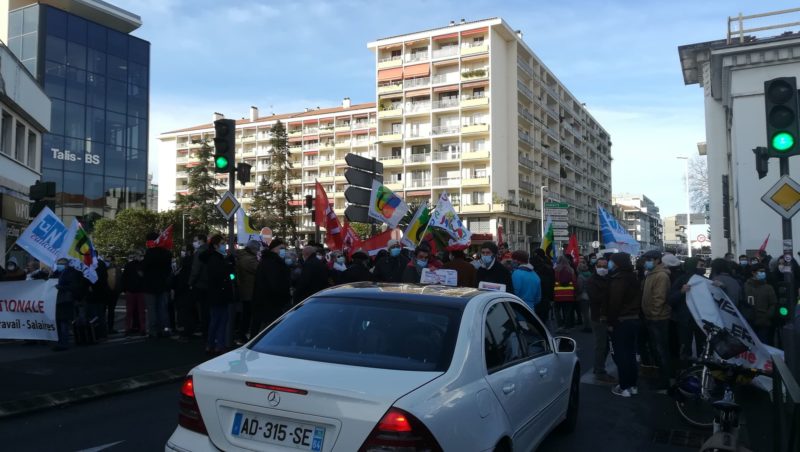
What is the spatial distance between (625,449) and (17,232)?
23966mm

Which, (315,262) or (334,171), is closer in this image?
(315,262)

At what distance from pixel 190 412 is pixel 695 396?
5193mm

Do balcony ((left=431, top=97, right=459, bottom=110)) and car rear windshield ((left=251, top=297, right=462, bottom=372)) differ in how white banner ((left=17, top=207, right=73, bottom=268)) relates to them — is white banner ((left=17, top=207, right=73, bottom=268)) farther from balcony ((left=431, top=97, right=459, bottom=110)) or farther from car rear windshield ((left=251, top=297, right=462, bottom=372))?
balcony ((left=431, top=97, right=459, bottom=110))

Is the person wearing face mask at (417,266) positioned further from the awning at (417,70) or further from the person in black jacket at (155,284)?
the awning at (417,70)

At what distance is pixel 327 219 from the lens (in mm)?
15578

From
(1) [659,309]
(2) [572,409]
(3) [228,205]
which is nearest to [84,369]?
(3) [228,205]

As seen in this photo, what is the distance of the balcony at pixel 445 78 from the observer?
64312mm

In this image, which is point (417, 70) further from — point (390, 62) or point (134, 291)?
point (134, 291)

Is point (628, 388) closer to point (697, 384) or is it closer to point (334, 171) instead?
point (697, 384)

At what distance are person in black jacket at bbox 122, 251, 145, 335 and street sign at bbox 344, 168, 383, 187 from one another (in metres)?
4.75

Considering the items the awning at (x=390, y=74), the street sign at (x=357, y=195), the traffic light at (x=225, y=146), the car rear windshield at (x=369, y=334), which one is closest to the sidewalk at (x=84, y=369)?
the traffic light at (x=225, y=146)

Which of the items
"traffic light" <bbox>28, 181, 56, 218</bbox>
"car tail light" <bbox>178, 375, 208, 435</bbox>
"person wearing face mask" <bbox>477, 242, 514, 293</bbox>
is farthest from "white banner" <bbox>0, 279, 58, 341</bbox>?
"car tail light" <bbox>178, 375, 208, 435</bbox>

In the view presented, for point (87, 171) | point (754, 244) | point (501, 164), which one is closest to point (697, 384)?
point (754, 244)

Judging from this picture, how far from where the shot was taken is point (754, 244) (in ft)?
66.9
